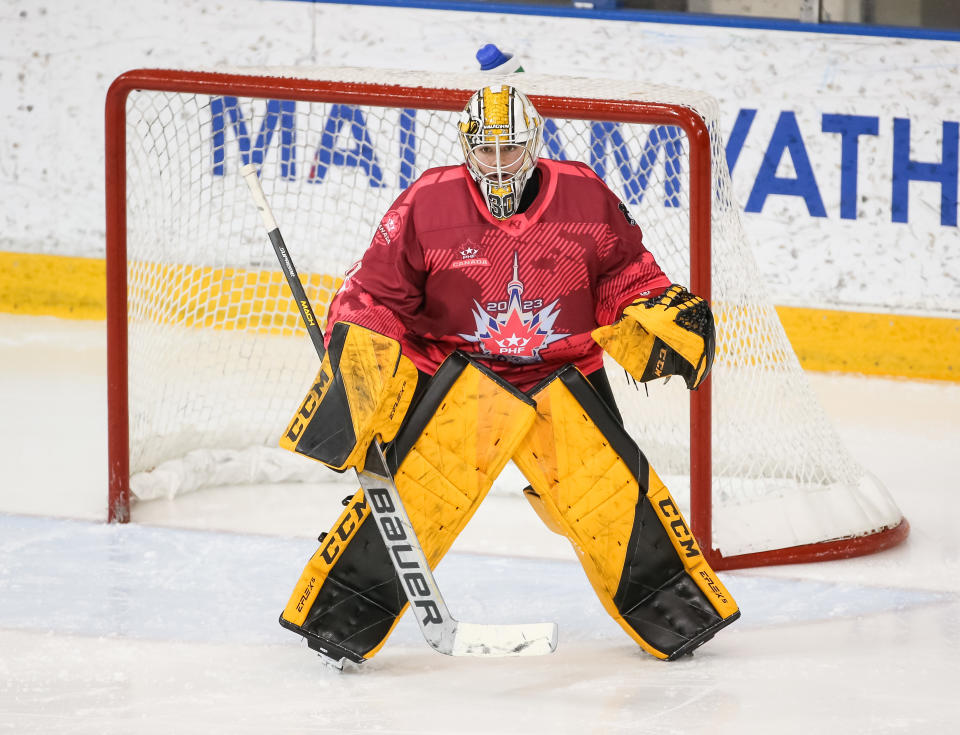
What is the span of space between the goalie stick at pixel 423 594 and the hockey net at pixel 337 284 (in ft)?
2.90

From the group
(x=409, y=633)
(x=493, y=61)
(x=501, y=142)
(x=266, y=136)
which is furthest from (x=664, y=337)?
(x=266, y=136)

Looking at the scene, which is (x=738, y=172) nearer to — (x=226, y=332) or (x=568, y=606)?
(x=226, y=332)

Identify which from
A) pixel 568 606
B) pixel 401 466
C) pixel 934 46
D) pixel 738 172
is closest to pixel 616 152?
pixel 738 172

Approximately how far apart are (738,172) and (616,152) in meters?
0.81

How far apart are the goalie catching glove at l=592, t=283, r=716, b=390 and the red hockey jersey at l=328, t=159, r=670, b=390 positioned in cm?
9

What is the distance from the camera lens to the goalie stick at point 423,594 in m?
2.82

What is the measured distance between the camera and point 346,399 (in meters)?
2.72

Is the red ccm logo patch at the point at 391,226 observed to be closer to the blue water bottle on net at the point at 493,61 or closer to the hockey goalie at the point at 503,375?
the hockey goalie at the point at 503,375

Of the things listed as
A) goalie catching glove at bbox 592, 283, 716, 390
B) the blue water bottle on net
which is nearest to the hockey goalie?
goalie catching glove at bbox 592, 283, 716, 390

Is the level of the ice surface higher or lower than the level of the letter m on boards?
lower

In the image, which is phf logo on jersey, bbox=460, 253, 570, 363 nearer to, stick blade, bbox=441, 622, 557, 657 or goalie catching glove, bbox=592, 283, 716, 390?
goalie catching glove, bbox=592, 283, 716, 390

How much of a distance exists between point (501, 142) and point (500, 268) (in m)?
0.25

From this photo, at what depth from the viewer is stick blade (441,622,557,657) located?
9.31 feet

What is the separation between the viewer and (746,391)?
3834mm
